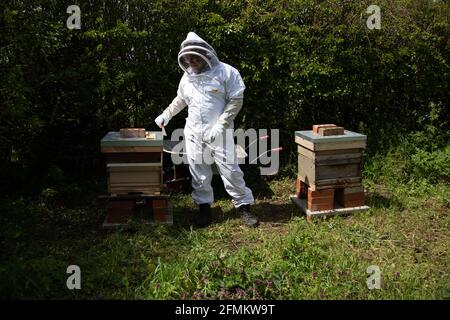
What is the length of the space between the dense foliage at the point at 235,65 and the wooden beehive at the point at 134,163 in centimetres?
86

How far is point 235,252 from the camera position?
388 centimetres

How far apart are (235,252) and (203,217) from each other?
0.82 metres

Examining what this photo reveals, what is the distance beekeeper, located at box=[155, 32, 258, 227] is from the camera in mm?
4379

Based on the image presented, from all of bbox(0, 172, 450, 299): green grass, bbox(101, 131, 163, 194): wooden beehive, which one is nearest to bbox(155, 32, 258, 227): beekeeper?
bbox(0, 172, 450, 299): green grass

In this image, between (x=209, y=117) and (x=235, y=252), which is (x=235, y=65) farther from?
(x=235, y=252)

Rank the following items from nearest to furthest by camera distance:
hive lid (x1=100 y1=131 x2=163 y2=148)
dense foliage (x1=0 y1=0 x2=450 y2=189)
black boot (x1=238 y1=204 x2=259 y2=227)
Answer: hive lid (x1=100 y1=131 x2=163 y2=148) < black boot (x1=238 y1=204 x2=259 y2=227) < dense foliage (x1=0 y1=0 x2=450 y2=189)

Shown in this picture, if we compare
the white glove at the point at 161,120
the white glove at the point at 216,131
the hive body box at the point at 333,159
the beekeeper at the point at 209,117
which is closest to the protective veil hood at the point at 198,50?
the beekeeper at the point at 209,117

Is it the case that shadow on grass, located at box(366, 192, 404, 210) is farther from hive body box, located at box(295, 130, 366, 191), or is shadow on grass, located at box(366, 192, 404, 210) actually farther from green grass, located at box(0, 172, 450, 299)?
hive body box, located at box(295, 130, 366, 191)

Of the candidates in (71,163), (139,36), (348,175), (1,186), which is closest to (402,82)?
(348,175)

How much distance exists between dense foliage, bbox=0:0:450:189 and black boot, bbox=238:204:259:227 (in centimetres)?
150

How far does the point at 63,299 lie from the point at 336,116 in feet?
14.3

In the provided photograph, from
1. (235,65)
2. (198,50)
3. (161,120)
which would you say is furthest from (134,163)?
(235,65)

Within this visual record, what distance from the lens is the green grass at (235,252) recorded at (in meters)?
3.13

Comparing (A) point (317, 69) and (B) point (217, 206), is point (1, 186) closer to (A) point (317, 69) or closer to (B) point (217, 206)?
(B) point (217, 206)
